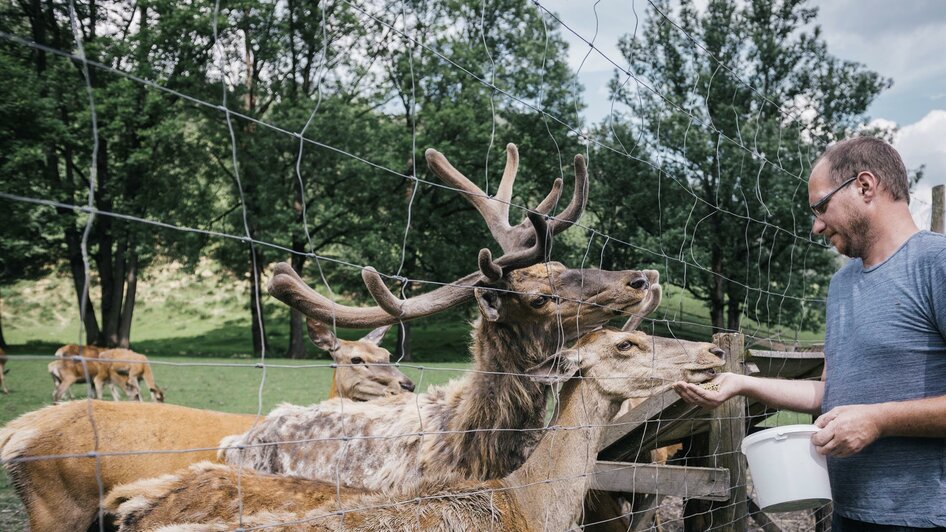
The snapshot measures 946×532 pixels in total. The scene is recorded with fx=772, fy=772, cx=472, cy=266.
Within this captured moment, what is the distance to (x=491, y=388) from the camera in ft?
13.0

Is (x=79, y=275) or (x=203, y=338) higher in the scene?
(x=79, y=275)

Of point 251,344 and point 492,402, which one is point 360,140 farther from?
point 492,402

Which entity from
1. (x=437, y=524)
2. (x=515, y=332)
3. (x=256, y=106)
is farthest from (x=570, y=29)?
(x=256, y=106)

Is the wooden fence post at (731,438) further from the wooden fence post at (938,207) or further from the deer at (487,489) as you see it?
the wooden fence post at (938,207)

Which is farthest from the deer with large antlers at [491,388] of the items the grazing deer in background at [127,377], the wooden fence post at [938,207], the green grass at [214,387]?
the grazing deer in background at [127,377]

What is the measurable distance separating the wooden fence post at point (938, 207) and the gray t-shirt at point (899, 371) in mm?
5437

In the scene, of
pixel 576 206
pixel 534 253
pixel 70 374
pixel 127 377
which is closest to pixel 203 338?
pixel 127 377

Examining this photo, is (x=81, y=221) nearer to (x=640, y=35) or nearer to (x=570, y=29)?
(x=640, y=35)

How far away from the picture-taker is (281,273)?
3107 mm

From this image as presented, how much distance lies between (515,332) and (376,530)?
1740 mm

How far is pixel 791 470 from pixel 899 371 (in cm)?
46

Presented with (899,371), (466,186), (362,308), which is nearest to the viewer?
(899,371)

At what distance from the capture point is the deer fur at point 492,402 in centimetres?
385

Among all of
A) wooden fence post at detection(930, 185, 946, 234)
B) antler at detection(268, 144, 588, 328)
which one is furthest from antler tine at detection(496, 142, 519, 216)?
wooden fence post at detection(930, 185, 946, 234)
